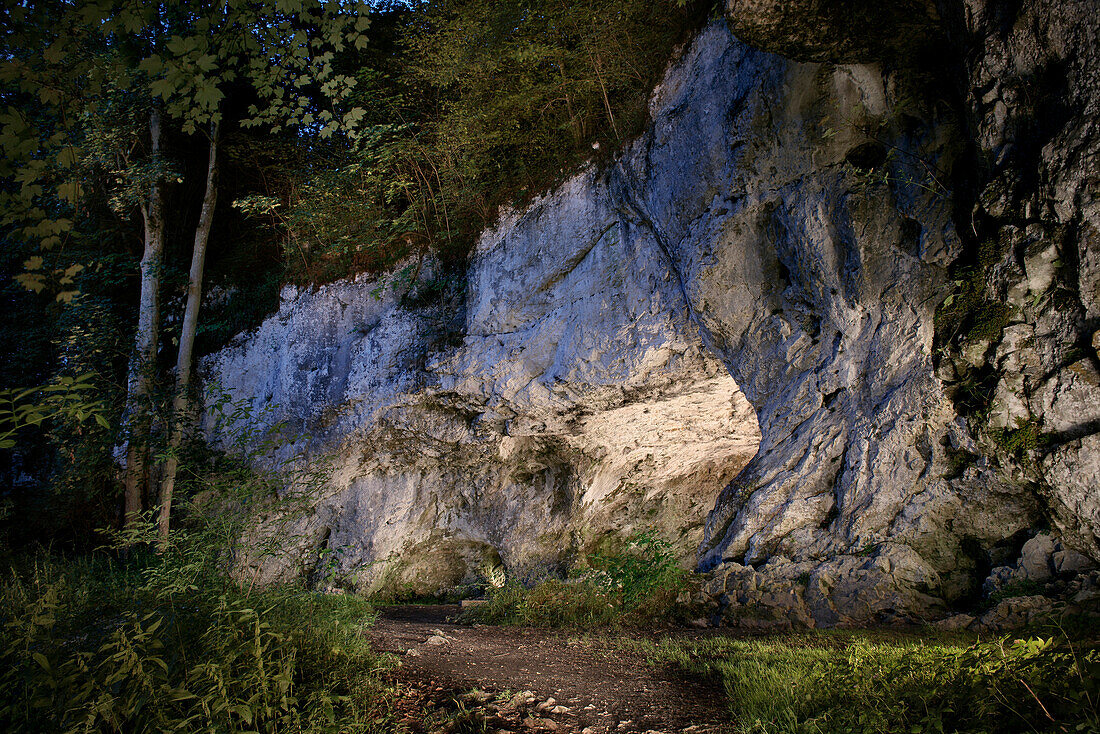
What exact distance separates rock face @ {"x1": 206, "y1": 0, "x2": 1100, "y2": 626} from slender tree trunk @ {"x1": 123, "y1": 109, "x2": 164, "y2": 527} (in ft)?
8.14

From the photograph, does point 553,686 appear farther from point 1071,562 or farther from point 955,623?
point 1071,562

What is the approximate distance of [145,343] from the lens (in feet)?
36.4

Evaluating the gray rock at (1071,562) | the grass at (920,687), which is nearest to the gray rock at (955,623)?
the grass at (920,687)

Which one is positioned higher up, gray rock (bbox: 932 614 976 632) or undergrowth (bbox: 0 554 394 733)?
undergrowth (bbox: 0 554 394 733)

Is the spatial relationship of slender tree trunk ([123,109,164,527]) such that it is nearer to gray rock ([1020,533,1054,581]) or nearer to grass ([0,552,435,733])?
grass ([0,552,435,733])

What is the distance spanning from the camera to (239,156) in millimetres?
12500

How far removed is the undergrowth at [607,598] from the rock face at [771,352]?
0.58 metres

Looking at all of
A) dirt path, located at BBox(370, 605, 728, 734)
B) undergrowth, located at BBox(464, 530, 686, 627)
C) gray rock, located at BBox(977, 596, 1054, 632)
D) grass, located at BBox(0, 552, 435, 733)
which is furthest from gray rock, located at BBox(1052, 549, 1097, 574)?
grass, located at BBox(0, 552, 435, 733)

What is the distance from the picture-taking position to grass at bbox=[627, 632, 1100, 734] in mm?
2301

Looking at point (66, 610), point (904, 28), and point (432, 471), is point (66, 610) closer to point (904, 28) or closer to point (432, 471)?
point (432, 471)

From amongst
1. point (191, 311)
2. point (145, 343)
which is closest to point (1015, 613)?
point (191, 311)

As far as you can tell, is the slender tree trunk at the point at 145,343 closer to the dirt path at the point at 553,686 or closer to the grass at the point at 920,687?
the dirt path at the point at 553,686

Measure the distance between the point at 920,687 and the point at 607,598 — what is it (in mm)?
4169

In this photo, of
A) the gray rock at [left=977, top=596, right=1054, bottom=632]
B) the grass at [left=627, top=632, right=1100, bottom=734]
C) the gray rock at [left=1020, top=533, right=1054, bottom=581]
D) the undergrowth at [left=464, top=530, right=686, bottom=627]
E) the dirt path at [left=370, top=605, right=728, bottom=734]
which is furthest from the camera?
the undergrowth at [left=464, top=530, right=686, bottom=627]
